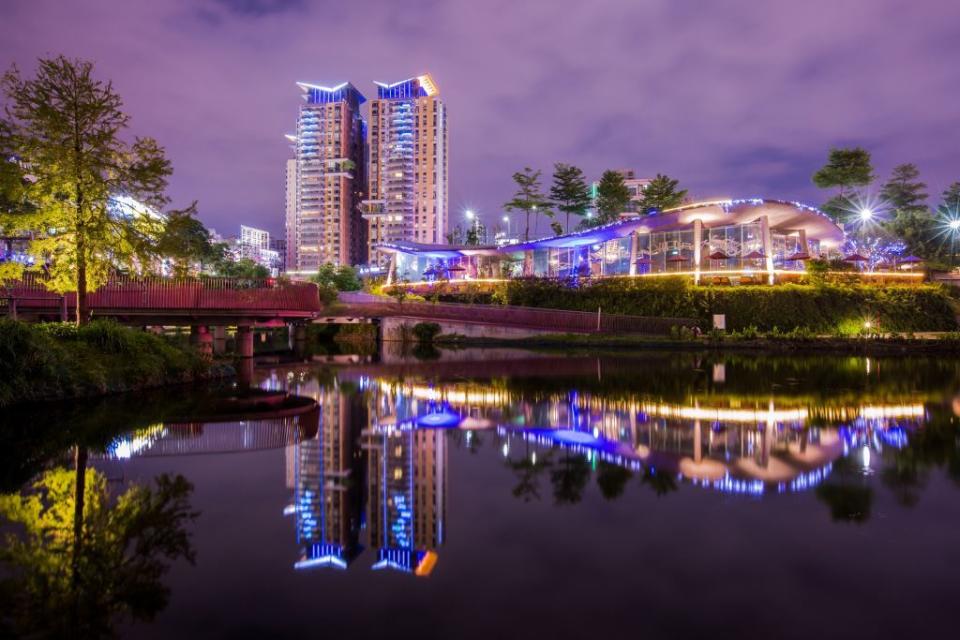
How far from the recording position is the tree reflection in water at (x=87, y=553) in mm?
3742

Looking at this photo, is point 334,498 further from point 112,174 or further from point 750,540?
point 112,174

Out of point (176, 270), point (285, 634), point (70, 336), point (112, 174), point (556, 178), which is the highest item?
point (556, 178)

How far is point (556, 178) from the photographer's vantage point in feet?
212

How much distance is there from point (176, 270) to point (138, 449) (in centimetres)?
1048

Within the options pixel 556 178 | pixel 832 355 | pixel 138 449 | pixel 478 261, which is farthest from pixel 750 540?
pixel 556 178

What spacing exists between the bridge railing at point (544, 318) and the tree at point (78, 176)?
86.1 feet

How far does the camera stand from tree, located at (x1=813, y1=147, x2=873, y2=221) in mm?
57156

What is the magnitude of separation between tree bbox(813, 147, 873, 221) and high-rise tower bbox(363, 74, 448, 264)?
9538cm

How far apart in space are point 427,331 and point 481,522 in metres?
36.7

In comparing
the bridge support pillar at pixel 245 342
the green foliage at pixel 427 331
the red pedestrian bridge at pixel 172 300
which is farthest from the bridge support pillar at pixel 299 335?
the red pedestrian bridge at pixel 172 300

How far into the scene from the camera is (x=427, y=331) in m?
42.1

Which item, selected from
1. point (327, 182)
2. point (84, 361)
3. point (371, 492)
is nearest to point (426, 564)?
point (371, 492)

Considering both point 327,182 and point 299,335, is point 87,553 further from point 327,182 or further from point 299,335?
point 327,182

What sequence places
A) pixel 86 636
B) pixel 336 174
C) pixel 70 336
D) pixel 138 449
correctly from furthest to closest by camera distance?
pixel 336 174 → pixel 70 336 → pixel 138 449 → pixel 86 636
